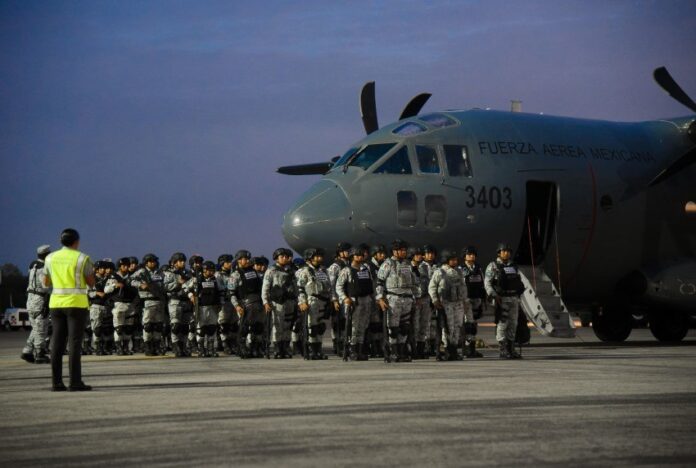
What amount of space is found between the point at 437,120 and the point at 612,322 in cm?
728

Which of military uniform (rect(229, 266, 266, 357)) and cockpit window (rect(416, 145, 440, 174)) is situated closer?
military uniform (rect(229, 266, 266, 357))

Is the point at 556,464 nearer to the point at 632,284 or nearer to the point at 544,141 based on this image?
the point at 544,141

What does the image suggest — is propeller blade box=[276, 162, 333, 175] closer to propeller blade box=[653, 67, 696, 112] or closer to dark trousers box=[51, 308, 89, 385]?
propeller blade box=[653, 67, 696, 112]

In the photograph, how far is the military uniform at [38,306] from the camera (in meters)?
18.6

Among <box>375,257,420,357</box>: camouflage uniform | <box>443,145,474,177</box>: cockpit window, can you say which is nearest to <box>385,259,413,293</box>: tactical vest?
<box>375,257,420,357</box>: camouflage uniform

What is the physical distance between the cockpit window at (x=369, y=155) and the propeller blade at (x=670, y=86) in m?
7.83

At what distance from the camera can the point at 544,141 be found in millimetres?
22016

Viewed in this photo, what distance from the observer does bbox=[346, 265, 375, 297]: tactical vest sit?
1848 centimetres

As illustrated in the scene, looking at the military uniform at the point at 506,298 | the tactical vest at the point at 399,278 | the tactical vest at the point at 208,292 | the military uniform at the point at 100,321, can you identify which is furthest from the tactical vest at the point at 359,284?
the military uniform at the point at 100,321

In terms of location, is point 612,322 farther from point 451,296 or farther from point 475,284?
point 451,296

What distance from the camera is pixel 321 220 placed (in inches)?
788

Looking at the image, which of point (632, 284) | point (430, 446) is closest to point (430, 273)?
point (632, 284)

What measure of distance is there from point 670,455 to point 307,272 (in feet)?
41.5

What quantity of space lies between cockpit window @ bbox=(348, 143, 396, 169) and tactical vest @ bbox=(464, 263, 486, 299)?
9.79 feet
